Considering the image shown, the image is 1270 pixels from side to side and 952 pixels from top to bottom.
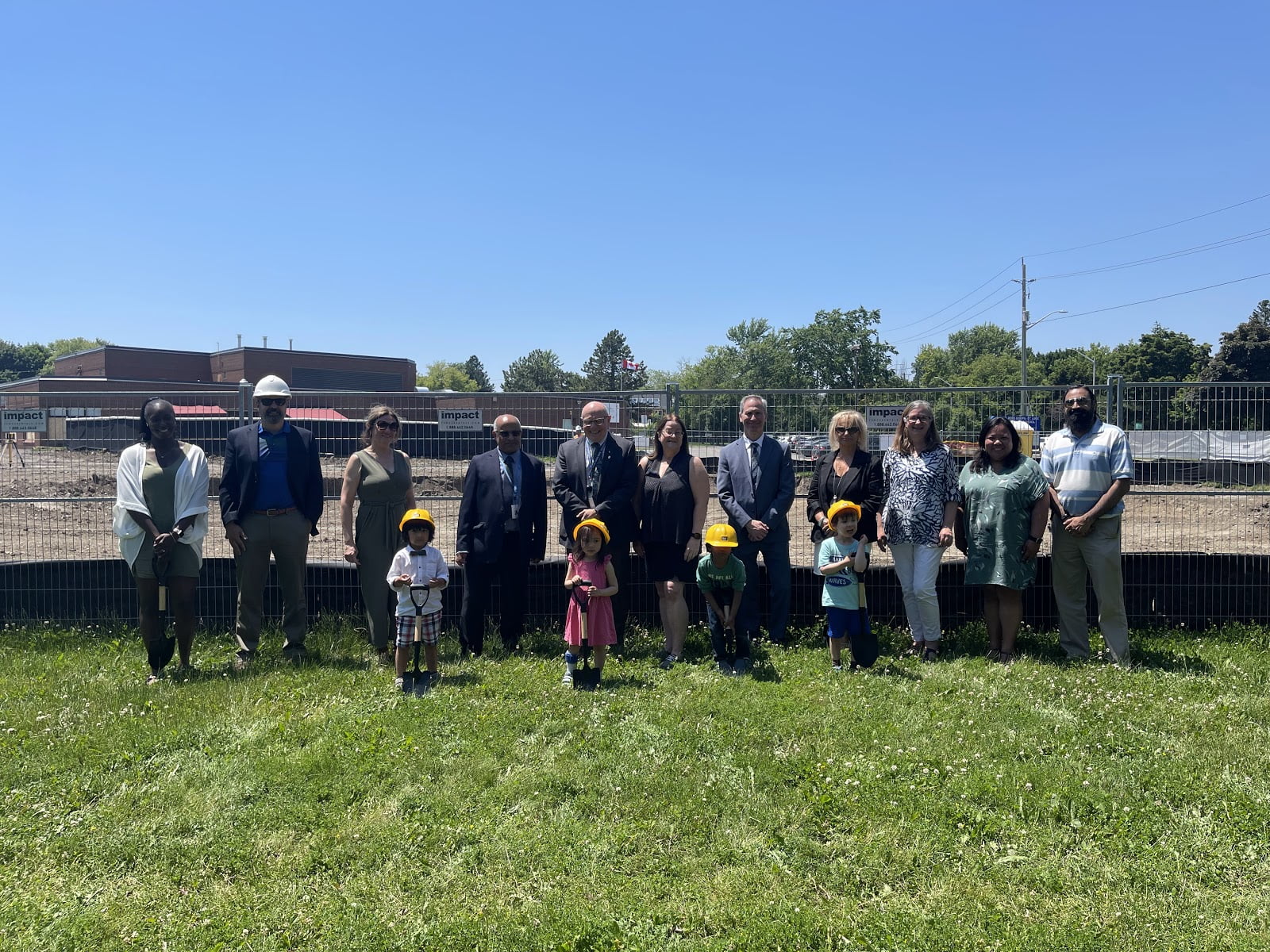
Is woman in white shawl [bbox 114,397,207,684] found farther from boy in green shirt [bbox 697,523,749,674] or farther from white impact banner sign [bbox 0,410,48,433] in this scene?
boy in green shirt [bbox 697,523,749,674]

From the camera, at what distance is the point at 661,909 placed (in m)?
3.64

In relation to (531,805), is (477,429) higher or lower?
higher

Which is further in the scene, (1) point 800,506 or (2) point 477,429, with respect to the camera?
(1) point 800,506

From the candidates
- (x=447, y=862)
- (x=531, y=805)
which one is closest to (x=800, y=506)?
(x=531, y=805)

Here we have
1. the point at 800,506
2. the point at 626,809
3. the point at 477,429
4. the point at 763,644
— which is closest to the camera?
the point at 626,809

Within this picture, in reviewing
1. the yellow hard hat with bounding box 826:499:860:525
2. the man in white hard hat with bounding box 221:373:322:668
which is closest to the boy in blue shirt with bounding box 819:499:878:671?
the yellow hard hat with bounding box 826:499:860:525

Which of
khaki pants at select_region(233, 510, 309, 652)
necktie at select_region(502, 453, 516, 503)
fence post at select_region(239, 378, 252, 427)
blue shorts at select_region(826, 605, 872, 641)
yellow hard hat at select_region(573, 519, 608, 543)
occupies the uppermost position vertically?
fence post at select_region(239, 378, 252, 427)

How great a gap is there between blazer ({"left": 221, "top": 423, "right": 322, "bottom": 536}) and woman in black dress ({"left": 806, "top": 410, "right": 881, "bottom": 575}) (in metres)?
4.08

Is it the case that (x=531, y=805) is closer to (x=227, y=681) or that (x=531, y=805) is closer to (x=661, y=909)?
(x=661, y=909)

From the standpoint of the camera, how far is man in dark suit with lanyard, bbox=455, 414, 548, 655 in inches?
288

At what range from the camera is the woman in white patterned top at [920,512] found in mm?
7035

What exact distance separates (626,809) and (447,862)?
924 millimetres

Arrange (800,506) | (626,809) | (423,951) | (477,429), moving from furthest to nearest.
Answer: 1. (800,506)
2. (477,429)
3. (626,809)
4. (423,951)

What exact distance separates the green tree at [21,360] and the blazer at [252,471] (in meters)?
134
